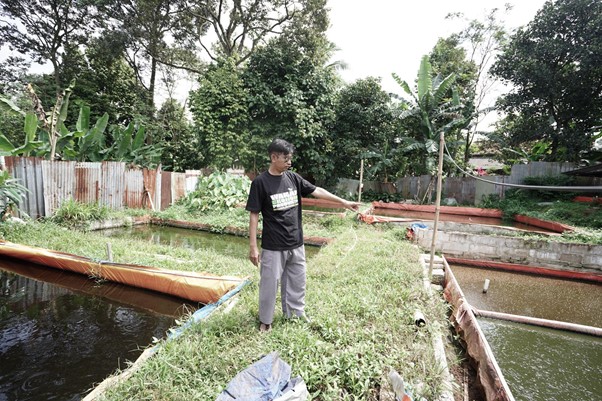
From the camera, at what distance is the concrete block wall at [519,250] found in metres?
6.86

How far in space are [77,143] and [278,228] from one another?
10566 millimetres

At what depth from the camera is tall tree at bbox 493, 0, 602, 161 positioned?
495 inches

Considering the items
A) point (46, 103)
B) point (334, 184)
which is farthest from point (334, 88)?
point (46, 103)

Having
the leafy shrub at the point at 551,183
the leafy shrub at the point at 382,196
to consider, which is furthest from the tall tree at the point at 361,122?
the leafy shrub at the point at 551,183

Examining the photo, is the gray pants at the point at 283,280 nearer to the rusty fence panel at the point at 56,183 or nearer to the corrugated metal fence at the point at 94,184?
the corrugated metal fence at the point at 94,184

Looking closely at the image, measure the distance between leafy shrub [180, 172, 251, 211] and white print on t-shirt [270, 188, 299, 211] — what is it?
8.34 m

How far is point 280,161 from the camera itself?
2.74m

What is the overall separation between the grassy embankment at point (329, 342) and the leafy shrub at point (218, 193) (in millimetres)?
6020

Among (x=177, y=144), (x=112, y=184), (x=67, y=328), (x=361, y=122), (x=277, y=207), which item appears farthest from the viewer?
(x=177, y=144)

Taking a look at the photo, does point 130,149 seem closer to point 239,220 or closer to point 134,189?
point 134,189

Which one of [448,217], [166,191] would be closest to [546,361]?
[448,217]

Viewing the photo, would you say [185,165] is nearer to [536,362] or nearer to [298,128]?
[298,128]

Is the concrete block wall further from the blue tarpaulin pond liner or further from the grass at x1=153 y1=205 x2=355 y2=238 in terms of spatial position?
the blue tarpaulin pond liner

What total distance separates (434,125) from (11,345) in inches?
603
